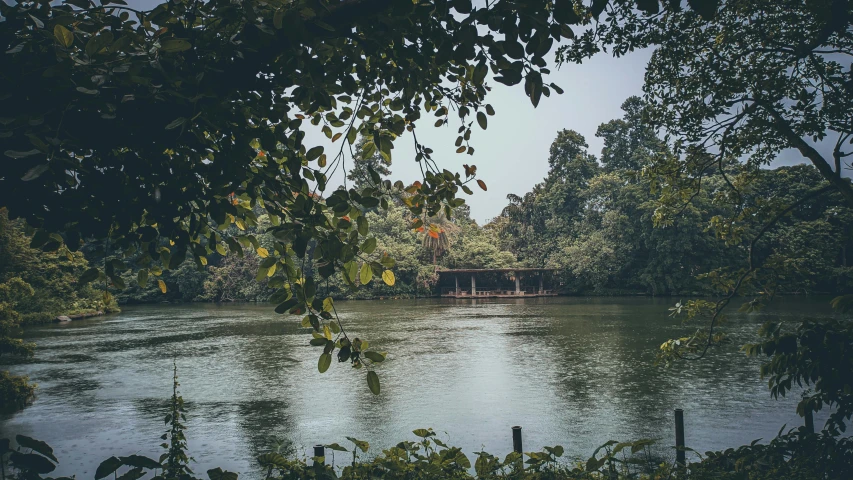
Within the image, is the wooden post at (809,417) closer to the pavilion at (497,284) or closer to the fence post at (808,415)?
the fence post at (808,415)

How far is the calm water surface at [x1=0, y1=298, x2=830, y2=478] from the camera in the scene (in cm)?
777

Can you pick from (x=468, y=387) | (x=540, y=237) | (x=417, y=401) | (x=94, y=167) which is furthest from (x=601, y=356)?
(x=540, y=237)

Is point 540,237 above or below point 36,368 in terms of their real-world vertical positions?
→ above

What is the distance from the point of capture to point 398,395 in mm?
10562

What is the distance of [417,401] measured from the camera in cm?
1004

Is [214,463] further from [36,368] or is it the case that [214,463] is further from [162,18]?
[36,368]

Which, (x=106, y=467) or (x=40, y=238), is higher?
(x=40, y=238)

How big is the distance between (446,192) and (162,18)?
118 centimetres

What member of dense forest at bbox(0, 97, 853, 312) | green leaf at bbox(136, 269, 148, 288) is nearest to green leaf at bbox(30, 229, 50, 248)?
green leaf at bbox(136, 269, 148, 288)

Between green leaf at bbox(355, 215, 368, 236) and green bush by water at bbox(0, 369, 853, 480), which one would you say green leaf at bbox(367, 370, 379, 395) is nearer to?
green leaf at bbox(355, 215, 368, 236)

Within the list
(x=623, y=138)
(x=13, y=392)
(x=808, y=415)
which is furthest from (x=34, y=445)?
(x=623, y=138)

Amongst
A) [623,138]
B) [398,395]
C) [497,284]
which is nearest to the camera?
[398,395]

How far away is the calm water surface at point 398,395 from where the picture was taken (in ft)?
25.5

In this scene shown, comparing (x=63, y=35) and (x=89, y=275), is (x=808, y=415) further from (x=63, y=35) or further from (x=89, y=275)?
(x=63, y=35)
